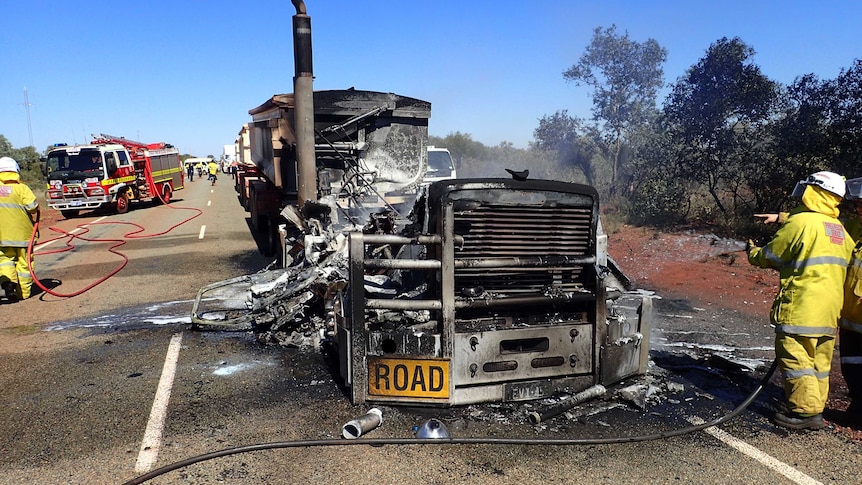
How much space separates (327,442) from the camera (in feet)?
11.5

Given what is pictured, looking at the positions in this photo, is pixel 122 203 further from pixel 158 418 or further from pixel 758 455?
pixel 758 455

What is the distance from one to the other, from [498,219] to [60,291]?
24.0 ft

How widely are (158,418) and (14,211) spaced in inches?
217

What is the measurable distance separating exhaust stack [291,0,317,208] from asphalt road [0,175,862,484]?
2758mm

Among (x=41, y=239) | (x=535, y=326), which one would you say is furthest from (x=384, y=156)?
(x=41, y=239)

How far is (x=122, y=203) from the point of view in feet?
64.8

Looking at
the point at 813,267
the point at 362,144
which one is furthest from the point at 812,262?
the point at 362,144

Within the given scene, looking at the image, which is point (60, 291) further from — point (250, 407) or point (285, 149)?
point (250, 407)

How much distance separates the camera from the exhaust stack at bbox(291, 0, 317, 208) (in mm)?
7973

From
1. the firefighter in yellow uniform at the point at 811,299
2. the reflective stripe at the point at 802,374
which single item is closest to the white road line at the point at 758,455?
the firefighter in yellow uniform at the point at 811,299

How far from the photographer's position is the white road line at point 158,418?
133 inches

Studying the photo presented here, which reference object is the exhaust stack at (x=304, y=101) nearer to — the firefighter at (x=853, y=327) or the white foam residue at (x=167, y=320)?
the white foam residue at (x=167, y=320)

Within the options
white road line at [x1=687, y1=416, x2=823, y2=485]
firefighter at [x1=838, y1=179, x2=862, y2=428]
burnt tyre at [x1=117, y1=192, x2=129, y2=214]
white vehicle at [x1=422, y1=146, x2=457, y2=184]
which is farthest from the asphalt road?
burnt tyre at [x1=117, y1=192, x2=129, y2=214]

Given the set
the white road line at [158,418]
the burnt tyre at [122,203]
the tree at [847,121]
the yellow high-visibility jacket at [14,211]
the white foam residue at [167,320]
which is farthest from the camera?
the burnt tyre at [122,203]
